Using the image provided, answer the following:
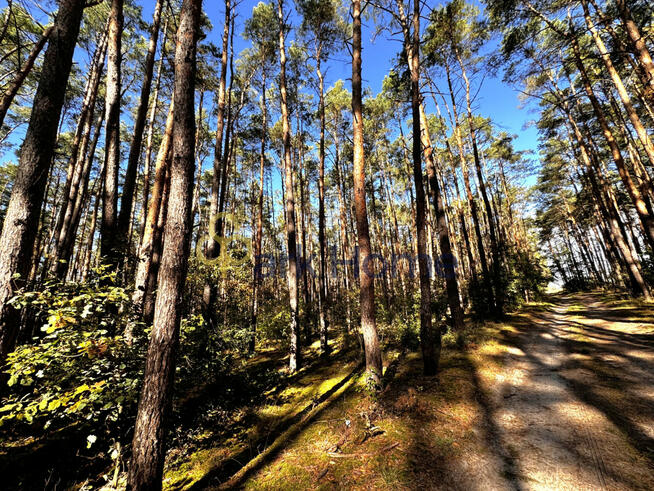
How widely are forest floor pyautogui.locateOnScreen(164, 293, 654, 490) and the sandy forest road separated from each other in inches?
0.6

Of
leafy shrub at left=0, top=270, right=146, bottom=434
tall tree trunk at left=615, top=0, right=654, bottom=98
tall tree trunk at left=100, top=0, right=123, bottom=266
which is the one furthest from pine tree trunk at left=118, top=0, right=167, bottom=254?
tall tree trunk at left=615, top=0, right=654, bottom=98

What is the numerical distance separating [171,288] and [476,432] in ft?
17.1

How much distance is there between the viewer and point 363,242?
5.87 meters

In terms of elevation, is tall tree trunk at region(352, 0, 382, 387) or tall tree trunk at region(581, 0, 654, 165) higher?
tall tree trunk at region(581, 0, 654, 165)

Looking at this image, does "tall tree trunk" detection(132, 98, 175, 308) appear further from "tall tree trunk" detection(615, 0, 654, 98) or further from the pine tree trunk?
"tall tree trunk" detection(615, 0, 654, 98)

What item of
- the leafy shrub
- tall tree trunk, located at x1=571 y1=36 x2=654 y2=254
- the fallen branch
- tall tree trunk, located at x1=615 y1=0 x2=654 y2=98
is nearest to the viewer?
the leafy shrub

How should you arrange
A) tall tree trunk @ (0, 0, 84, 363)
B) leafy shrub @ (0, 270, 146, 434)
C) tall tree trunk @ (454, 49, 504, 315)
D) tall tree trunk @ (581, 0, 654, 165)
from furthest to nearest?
tall tree trunk @ (454, 49, 504, 315)
tall tree trunk @ (581, 0, 654, 165)
tall tree trunk @ (0, 0, 84, 363)
leafy shrub @ (0, 270, 146, 434)

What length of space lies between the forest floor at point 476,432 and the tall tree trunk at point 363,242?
0.83 metres

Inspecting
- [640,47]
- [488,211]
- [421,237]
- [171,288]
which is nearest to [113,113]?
[171,288]

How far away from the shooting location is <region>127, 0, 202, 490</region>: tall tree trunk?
9.18ft

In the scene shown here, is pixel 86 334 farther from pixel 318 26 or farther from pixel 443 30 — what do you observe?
pixel 318 26

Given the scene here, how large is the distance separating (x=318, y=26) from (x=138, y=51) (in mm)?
9778

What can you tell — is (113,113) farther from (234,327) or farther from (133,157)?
(234,327)

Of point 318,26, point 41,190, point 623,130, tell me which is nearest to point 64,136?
point 318,26
